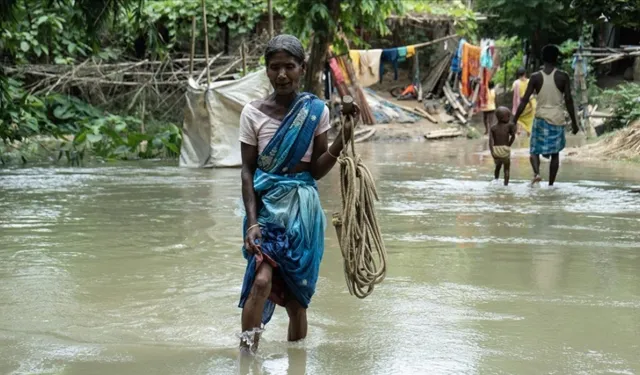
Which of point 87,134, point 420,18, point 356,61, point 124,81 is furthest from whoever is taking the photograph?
point 420,18

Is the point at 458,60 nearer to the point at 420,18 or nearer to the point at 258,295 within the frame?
the point at 420,18

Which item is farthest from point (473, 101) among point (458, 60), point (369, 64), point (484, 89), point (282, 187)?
point (282, 187)

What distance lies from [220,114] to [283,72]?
903 cm

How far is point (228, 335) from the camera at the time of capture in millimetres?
4125

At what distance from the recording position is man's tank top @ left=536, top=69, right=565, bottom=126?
33.0 ft

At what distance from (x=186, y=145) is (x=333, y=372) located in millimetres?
9930

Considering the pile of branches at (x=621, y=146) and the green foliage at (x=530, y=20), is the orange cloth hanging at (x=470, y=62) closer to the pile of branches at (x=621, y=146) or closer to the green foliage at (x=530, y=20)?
the green foliage at (x=530, y=20)

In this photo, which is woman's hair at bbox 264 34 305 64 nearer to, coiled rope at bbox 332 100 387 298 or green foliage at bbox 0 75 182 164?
coiled rope at bbox 332 100 387 298

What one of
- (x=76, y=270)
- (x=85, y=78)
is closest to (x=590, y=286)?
(x=76, y=270)

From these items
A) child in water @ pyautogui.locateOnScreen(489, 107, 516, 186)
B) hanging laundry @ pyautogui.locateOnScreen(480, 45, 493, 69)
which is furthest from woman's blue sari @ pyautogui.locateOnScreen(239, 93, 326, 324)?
hanging laundry @ pyautogui.locateOnScreen(480, 45, 493, 69)

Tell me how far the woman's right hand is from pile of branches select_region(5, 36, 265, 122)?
14.1 metres

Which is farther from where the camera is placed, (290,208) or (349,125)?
(290,208)

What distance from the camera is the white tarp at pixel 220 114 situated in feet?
41.1

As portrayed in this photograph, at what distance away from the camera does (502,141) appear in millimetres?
10625
